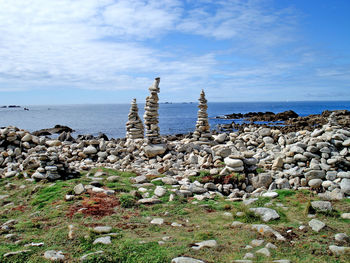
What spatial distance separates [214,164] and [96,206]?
825 cm

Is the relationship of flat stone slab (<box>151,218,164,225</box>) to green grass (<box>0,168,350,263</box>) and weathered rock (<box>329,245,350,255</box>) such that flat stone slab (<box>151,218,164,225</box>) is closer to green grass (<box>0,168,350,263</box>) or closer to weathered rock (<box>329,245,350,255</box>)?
green grass (<box>0,168,350,263</box>)

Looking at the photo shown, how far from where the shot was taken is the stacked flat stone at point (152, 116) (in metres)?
21.5

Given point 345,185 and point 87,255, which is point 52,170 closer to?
point 87,255

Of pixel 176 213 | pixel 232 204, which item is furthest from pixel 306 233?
pixel 176 213

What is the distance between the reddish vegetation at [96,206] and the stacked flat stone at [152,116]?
1128 centimetres

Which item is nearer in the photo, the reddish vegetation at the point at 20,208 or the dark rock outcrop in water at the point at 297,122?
the reddish vegetation at the point at 20,208

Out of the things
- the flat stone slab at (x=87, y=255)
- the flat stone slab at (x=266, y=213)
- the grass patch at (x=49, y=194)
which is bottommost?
the grass patch at (x=49, y=194)

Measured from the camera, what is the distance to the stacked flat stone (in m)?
21.5

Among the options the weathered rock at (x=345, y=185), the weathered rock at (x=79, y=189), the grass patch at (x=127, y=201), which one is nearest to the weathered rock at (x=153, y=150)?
the weathered rock at (x=79, y=189)

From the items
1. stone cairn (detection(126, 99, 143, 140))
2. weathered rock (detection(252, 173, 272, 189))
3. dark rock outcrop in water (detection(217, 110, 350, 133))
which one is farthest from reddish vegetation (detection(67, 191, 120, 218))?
dark rock outcrop in water (detection(217, 110, 350, 133))

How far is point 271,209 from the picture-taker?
335 inches

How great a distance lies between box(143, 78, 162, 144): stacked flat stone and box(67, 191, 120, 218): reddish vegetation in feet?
37.0

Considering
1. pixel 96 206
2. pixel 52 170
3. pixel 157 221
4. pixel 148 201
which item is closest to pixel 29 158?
pixel 52 170

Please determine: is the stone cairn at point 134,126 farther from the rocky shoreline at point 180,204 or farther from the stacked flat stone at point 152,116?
the rocky shoreline at point 180,204
